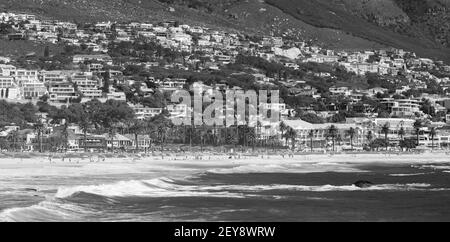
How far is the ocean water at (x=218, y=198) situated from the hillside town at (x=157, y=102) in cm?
4094

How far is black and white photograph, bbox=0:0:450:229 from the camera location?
42.1 m

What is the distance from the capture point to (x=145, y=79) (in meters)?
162

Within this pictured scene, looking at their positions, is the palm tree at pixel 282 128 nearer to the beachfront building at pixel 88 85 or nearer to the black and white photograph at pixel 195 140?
the black and white photograph at pixel 195 140

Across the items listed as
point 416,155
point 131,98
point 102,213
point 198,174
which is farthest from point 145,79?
point 102,213

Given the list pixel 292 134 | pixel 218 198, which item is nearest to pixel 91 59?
pixel 292 134

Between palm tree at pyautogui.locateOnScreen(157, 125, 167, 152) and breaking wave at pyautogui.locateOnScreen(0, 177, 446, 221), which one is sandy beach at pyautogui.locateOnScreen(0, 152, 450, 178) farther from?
palm tree at pyautogui.locateOnScreen(157, 125, 167, 152)

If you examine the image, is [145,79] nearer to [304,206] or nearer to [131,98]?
[131,98]

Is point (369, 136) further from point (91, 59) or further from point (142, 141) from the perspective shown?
point (91, 59)

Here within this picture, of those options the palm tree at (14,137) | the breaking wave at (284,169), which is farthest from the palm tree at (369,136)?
the palm tree at (14,137)

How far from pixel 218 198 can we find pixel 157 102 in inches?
3904

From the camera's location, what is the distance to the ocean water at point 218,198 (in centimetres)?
3856

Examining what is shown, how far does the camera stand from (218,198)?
1843 inches

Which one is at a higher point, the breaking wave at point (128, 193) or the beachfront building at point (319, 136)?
the beachfront building at point (319, 136)
